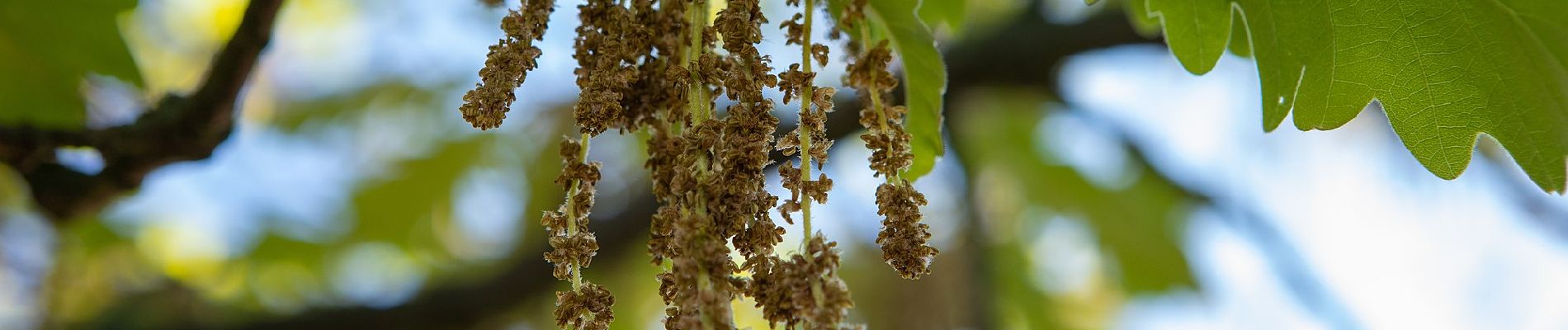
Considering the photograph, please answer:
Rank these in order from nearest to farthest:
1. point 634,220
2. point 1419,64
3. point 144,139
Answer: point 1419,64
point 144,139
point 634,220

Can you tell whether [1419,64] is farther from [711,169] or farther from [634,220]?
[634,220]

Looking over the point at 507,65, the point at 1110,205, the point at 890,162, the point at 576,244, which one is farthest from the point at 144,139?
the point at 1110,205

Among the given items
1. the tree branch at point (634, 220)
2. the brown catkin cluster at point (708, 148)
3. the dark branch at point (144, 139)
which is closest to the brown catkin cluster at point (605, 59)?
the brown catkin cluster at point (708, 148)

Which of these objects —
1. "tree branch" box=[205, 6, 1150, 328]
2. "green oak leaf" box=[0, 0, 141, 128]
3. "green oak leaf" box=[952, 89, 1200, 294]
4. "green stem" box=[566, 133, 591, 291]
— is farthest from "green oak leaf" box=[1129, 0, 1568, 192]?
"green oak leaf" box=[952, 89, 1200, 294]

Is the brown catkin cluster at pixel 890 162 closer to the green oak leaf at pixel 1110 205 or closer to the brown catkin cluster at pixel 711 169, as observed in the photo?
the brown catkin cluster at pixel 711 169

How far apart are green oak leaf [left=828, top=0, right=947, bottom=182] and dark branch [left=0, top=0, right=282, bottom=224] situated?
0.77m

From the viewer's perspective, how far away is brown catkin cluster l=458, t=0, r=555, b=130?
1.13 m

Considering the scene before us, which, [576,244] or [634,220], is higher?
[634,220]

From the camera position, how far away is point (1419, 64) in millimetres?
1273

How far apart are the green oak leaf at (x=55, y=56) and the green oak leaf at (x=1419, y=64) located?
5.18 ft

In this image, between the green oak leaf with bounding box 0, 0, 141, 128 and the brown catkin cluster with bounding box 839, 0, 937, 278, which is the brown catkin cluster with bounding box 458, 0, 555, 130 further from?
the green oak leaf with bounding box 0, 0, 141, 128

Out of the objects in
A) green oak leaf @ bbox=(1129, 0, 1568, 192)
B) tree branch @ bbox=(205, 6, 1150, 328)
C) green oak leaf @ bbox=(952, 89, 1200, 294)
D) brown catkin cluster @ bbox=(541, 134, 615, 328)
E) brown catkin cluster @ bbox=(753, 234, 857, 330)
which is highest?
green oak leaf @ bbox=(952, 89, 1200, 294)

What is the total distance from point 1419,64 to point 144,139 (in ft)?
5.35

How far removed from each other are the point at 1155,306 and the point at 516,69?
11.1 ft
